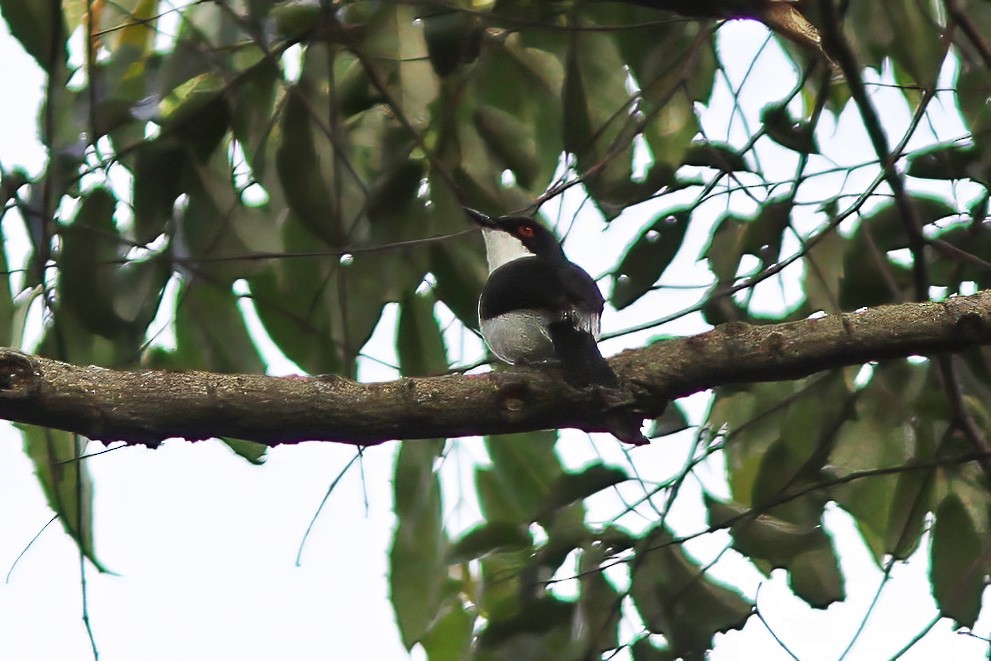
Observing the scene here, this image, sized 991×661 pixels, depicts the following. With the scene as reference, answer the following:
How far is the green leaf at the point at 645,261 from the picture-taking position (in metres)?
2.78

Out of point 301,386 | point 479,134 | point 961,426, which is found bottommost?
point 961,426

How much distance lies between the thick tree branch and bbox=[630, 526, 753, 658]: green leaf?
1.40ft

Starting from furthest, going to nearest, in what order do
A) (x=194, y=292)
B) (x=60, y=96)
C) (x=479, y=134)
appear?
(x=479, y=134) → (x=194, y=292) → (x=60, y=96)

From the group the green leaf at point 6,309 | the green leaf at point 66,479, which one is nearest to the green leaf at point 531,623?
the green leaf at point 66,479

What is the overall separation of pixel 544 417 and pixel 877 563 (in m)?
1.21

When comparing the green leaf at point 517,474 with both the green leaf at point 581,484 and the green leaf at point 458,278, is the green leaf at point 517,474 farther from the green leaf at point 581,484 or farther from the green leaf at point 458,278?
the green leaf at point 581,484

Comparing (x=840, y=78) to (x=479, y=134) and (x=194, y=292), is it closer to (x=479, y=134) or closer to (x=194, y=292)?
(x=479, y=134)

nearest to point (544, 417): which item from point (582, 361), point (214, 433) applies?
point (582, 361)

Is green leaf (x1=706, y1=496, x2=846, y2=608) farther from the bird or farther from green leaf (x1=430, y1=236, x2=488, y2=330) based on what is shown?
green leaf (x1=430, y1=236, x2=488, y2=330)

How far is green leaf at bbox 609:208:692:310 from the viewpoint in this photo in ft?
9.11

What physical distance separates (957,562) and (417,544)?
49.1 inches

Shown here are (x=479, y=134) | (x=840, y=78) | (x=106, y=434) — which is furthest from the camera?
(x=840, y=78)

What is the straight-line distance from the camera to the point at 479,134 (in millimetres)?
3115

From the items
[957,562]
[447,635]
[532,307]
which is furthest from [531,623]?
[957,562]
